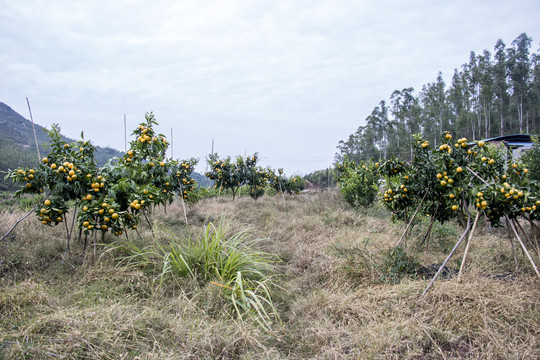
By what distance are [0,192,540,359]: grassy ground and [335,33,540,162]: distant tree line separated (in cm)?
2460

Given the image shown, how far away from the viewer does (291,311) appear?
9.14ft

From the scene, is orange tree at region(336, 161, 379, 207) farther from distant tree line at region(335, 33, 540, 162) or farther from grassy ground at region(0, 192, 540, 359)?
distant tree line at region(335, 33, 540, 162)

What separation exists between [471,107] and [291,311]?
132 feet

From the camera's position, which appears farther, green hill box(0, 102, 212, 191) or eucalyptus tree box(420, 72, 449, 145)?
eucalyptus tree box(420, 72, 449, 145)

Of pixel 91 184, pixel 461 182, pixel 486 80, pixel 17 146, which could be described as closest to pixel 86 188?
pixel 91 184

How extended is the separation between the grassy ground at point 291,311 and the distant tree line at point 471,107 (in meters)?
24.6

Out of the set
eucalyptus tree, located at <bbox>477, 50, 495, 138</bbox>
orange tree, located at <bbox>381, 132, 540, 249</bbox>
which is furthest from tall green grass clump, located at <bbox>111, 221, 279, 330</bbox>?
eucalyptus tree, located at <bbox>477, 50, 495, 138</bbox>

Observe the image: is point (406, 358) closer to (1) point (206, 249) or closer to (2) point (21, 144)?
(1) point (206, 249)

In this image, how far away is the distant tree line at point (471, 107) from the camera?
29.8 metres

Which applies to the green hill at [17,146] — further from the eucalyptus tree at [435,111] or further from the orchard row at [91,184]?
the eucalyptus tree at [435,111]

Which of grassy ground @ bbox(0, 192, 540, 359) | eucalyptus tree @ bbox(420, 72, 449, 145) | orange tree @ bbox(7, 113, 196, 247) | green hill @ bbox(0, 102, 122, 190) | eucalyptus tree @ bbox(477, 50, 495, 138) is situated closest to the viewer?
grassy ground @ bbox(0, 192, 540, 359)

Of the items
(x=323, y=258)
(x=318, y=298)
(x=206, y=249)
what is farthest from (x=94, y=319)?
(x=323, y=258)

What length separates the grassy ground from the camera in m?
2.00

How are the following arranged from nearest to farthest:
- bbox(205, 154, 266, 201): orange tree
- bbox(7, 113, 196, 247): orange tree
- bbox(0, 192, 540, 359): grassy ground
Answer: bbox(0, 192, 540, 359): grassy ground → bbox(7, 113, 196, 247): orange tree → bbox(205, 154, 266, 201): orange tree
